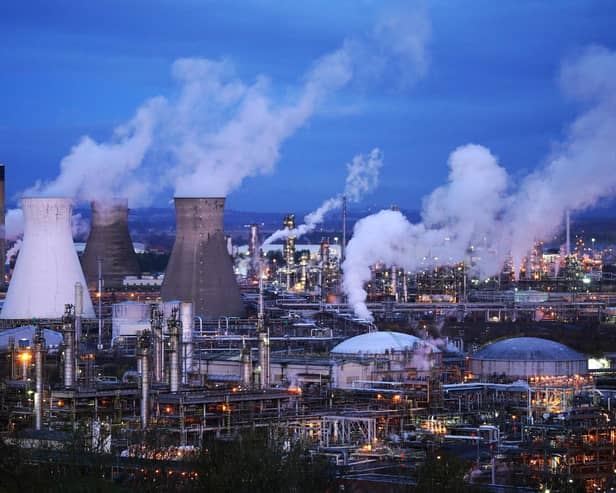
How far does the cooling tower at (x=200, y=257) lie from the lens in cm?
4469

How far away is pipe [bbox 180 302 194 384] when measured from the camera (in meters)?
31.2

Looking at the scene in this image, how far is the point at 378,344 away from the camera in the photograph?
35.5 m

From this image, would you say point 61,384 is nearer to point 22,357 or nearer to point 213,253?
point 22,357

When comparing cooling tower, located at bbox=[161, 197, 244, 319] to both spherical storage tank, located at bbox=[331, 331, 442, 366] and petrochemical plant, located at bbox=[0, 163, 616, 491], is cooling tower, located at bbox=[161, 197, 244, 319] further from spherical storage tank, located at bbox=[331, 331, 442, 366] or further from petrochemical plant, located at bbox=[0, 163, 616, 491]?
spherical storage tank, located at bbox=[331, 331, 442, 366]

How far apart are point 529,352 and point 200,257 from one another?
12.3 m

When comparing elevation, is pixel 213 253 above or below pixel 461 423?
above

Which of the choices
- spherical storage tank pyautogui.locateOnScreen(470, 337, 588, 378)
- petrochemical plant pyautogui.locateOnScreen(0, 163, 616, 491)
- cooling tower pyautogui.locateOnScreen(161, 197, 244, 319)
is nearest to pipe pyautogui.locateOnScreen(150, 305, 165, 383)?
petrochemical plant pyautogui.locateOnScreen(0, 163, 616, 491)

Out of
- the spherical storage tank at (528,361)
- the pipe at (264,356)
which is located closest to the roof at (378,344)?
the spherical storage tank at (528,361)

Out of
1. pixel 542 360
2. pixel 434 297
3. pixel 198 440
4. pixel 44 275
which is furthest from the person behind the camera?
pixel 434 297

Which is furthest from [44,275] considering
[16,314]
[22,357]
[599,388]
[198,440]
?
[198,440]

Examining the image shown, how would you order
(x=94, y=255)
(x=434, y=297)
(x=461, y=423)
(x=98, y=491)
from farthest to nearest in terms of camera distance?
(x=434, y=297) < (x=94, y=255) < (x=461, y=423) < (x=98, y=491)

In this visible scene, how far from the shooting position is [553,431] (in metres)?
26.4

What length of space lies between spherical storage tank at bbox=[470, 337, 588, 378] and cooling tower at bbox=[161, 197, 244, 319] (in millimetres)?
11155

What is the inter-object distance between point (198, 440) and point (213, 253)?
62.8 feet
